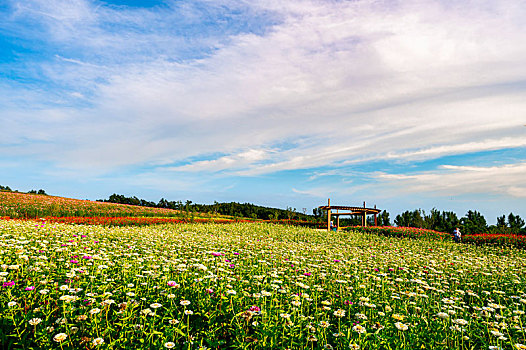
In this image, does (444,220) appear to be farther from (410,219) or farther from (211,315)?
(211,315)

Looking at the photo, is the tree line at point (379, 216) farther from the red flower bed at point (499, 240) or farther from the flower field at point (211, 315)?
the flower field at point (211, 315)

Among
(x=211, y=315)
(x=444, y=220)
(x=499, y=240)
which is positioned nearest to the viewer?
(x=211, y=315)

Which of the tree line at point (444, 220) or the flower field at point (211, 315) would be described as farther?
the tree line at point (444, 220)

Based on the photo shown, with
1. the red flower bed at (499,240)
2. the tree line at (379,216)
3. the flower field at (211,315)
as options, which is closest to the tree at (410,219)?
the tree line at (379,216)

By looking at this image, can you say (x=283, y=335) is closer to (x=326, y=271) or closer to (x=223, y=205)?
(x=326, y=271)

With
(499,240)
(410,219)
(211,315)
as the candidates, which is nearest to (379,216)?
(410,219)

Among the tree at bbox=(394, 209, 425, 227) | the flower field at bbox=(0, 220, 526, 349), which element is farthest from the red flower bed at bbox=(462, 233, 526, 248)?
the tree at bbox=(394, 209, 425, 227)

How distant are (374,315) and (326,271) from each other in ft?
8.24

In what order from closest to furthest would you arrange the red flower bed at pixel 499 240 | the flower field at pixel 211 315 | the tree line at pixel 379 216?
the flower field at pixel 211 315 → the red flower bed at pixel 499 240 → the tree line at pixel 379 216

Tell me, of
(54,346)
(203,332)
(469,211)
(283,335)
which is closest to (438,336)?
(283,335)

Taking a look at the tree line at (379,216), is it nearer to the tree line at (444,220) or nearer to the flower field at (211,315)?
the tree line at (444,220)

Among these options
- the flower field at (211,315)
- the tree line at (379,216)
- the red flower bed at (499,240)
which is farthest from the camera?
the tree line at (379,216)

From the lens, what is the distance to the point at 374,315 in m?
4.73

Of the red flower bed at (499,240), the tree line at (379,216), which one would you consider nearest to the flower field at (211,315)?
the red flower bed at (499,240)
